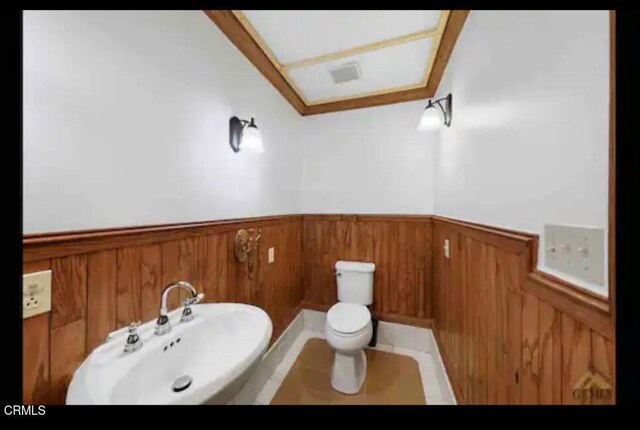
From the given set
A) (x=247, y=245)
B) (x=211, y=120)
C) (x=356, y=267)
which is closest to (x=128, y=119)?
(x=211, y=120)

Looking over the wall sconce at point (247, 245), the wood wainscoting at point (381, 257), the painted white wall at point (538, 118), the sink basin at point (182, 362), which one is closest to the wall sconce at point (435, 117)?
the painted white wall at point (538, 118)

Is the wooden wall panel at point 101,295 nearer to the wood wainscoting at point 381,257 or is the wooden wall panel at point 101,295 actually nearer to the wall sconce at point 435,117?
the wood wainscoting at point 381,257

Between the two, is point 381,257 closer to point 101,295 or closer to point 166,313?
point 166,313

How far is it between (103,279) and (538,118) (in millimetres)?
1351

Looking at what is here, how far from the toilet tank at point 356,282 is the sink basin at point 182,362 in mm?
1094

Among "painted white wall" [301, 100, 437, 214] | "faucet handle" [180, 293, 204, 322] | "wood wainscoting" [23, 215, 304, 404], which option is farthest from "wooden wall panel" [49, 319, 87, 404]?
"painted white wall" [301, 100, 437, 214]

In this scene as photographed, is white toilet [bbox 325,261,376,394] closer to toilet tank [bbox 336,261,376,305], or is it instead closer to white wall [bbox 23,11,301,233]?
toilet tank [bbox 336,261,376,305]

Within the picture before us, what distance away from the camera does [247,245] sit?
1.38 m

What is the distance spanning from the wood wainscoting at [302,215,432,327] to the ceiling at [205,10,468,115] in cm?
107

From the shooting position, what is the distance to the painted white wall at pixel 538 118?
44cm

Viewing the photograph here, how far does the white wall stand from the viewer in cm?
59
